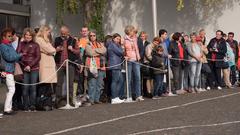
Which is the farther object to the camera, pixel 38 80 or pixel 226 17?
pixel 226 17

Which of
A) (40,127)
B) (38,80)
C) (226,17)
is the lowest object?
(40,127)

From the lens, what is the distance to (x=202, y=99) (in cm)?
1512

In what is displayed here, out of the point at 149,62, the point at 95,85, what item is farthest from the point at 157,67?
the point at 95,85

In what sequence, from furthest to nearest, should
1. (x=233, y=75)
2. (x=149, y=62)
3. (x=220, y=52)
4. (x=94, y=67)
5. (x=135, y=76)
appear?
(x=233, y=75) → (x=220, y=52) → (x=149, y=62) → (x=135, y=76) → (x=94, y=67)

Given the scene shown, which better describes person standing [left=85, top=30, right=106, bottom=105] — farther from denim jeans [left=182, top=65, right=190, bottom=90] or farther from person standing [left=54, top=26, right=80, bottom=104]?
denim jeans [left=182, top=65, right=190, bottom=90]

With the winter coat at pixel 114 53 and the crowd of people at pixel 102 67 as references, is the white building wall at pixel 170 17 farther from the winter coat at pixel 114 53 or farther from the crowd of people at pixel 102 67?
the winter coat at pixel 114 53

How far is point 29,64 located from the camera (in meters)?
13.3

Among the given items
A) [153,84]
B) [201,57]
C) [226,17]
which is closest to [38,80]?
[153,84]

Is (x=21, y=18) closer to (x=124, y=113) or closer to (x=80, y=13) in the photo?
(x=80, y=13)

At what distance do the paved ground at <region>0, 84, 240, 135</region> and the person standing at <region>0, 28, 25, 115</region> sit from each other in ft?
1.41

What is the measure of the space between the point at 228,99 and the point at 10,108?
5.63 meters

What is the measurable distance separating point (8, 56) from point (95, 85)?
301cm

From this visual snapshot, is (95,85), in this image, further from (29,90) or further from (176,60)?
(176,60)

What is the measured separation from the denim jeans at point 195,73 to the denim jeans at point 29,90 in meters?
6.03
